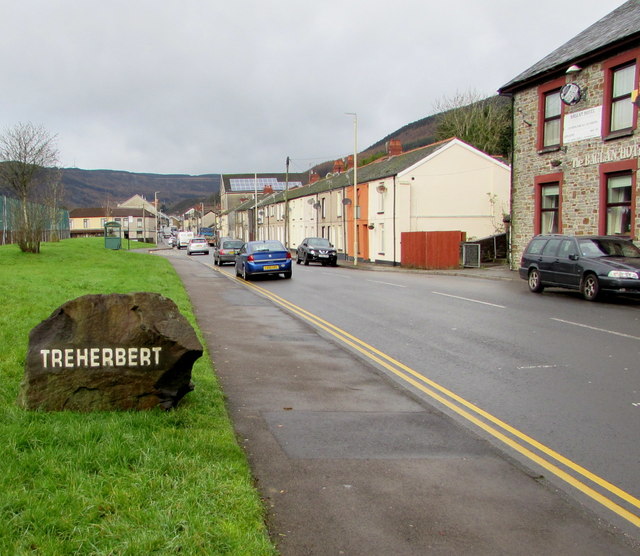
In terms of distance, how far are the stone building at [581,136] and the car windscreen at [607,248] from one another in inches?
126

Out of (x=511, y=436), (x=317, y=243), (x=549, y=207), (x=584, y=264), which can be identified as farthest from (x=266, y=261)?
(x=511, y=436)

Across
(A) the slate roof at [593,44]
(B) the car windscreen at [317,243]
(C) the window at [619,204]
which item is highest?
(A) the slate roof at [593,44]

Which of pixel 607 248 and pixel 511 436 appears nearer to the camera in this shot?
pixel 511 436

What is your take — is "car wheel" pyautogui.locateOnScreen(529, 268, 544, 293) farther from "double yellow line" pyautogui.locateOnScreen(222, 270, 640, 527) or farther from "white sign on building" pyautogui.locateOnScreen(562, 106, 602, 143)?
"double yellow line" pyautogui.locateOnScreen(222, 270, 640, 527)

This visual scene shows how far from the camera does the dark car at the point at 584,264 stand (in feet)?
48.1

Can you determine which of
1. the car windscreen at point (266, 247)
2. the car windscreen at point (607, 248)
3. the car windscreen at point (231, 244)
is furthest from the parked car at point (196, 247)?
the car windscreen at point (607, 248)

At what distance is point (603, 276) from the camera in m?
14.9

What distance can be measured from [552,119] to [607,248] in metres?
8.89

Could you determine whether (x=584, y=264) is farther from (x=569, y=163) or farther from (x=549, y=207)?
(x=549, y=207)

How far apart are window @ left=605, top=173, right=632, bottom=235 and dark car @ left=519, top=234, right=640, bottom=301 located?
12.1 feet

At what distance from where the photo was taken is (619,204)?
19875mm

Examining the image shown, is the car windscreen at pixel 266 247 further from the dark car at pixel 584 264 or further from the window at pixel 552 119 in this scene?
the window at pixel 552 119

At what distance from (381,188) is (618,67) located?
19.2 meters

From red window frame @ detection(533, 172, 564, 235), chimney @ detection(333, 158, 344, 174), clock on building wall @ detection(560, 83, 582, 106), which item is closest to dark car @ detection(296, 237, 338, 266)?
red window frame @ detection(533, 172, 564, 235)
